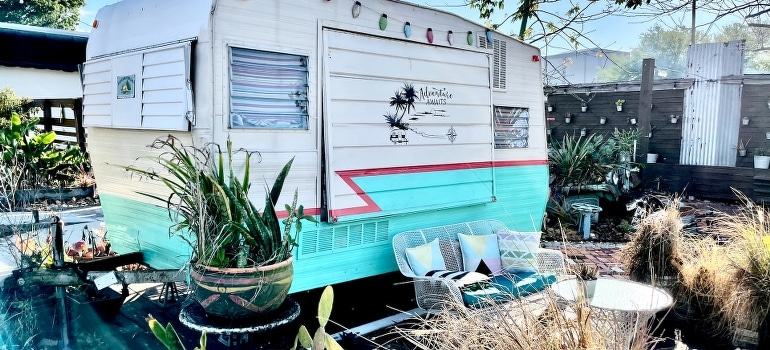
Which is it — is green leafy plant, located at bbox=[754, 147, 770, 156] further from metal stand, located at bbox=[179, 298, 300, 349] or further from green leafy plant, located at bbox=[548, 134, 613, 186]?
metal stand, located at bbox=[179, 298, 300, 349]

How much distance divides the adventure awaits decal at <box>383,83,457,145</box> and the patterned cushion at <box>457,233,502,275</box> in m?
1.01

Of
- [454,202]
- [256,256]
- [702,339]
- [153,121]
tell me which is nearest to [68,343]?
[153,121]

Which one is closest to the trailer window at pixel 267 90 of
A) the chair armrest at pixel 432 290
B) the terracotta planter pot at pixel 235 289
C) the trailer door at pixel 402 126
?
the trailer door at pixel 402 126

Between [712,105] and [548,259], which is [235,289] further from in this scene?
[712,105]

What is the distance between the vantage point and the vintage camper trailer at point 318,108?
3.68 metres

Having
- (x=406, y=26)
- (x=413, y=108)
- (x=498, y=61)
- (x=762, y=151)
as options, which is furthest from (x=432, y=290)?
(x=762, y=151)

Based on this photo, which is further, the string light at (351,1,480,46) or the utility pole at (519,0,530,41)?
the utility pole at (519,0,530,41)

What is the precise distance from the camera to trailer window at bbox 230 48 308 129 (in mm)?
3697

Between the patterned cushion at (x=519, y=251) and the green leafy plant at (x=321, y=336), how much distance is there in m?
3.03

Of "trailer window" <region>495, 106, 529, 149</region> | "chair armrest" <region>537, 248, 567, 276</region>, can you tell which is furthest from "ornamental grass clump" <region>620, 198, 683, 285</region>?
"trailer window" <region>495, 106, 529, 149</region>

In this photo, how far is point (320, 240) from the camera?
168 inches

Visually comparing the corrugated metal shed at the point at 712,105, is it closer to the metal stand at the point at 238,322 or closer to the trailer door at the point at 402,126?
the trailer door at the point at 402,126

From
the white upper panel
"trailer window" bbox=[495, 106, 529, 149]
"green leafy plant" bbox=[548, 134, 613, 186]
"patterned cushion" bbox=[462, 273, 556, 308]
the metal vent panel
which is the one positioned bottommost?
"patterned cushion" bbox=[462, 273, 556, 308]

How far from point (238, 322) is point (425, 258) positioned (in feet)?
7.27
